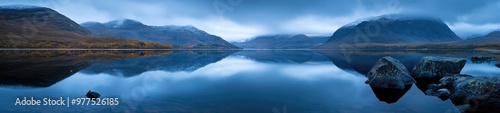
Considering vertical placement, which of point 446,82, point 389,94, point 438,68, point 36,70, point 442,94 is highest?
point 438,68

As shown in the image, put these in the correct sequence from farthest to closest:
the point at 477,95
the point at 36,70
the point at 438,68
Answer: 1. the point at 36,70
2. the point at 438,68
3. the point at 477,95

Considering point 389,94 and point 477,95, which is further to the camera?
point 389,94

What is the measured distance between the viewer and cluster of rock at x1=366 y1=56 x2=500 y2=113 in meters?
18.7

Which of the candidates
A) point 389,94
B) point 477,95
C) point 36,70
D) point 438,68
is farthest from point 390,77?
point 36,70

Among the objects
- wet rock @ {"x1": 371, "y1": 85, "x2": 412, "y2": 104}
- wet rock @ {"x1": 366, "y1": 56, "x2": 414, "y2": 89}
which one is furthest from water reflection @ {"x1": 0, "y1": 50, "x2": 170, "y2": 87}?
wet rock @ {"x1": 366, "y1": 56, "x2": 414, "y2": 89}

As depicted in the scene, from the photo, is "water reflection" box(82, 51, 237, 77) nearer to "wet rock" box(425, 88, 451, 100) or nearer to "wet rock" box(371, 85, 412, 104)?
"wet rock" box(371, 85, 412, 104)

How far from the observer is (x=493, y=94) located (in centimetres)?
1855

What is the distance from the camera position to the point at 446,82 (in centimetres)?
2648

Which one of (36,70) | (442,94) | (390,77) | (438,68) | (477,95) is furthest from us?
(36,70)

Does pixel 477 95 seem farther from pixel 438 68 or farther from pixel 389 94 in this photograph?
pixel 438 68

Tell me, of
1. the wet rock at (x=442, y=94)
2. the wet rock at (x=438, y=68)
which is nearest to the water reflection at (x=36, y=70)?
the wet rock at (x=442, y=94)

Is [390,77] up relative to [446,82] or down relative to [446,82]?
up

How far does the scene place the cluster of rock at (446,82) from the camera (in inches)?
735

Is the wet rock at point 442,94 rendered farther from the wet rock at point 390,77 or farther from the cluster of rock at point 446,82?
the wet rock at point 390,77
